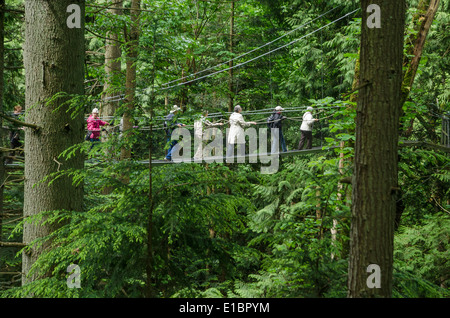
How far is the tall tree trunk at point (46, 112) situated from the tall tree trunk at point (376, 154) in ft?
4.73

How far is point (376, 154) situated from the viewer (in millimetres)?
1535

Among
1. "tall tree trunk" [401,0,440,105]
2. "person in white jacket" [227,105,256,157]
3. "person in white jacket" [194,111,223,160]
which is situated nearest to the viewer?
"person in white jacket" [194,111,223,160]

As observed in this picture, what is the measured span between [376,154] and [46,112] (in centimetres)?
161

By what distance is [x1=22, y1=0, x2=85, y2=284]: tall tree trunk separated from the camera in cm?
217

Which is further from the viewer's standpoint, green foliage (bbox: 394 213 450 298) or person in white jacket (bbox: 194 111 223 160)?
green foliage (bbox: 394 213 450 298)

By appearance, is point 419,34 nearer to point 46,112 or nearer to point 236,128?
point 236,128

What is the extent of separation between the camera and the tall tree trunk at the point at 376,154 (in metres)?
1.52

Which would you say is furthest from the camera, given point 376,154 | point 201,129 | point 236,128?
point 236,128

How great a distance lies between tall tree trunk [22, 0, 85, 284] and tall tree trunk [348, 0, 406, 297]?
4.73ft

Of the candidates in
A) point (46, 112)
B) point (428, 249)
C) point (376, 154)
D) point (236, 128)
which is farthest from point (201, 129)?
point (376, 154)

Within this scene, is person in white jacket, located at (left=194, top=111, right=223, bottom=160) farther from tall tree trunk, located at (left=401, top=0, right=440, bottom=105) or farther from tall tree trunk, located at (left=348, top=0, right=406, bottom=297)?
tall tree trunk, located at (left=401, top=0, right=440, bottom=105)

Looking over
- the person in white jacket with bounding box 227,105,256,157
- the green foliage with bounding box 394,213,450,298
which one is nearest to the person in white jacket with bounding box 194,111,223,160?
the person in white jacket with bounding box 227,105,256,157

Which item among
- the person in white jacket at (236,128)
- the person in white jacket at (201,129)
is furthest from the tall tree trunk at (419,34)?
the person in white jacket at (236,128)

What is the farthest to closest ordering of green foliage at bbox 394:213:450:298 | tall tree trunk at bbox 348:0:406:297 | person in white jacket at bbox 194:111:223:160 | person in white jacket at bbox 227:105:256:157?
1. person in white jacket at bbox 227:105:256:157
2. green foliage at bbox 394:213:450:298
3. person in white jacket at bbox 194:111:223:160
4. tall tree trunk at bbox 348:0:406:297
